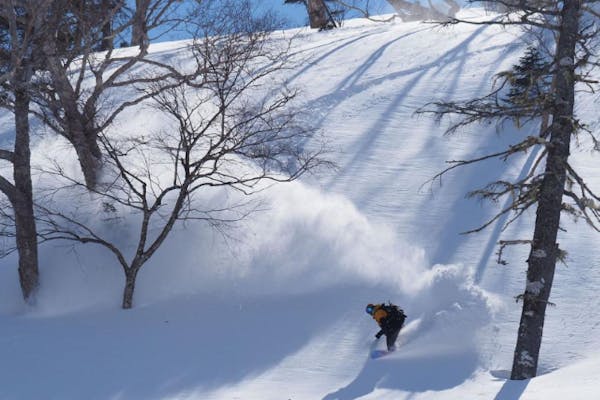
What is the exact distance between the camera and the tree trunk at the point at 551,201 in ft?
26.7

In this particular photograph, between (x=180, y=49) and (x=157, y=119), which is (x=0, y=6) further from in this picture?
(x=180, y=49)

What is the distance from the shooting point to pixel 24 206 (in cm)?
1298

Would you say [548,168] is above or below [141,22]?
A: below

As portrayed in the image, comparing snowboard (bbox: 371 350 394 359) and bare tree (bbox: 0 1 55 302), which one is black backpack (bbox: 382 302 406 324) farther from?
bare tree (bbox: 0 1 55 302)

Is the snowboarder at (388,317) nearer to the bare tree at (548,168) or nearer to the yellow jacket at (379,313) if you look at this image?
the yellow jacket at (379,313)

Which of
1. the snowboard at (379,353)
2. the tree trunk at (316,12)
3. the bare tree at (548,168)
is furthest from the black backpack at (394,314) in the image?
the tree trunk at (316,12)

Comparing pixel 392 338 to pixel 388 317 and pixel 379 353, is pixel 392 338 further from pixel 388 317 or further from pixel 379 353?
pixel 388 317

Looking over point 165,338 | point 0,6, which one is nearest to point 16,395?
point 165,338

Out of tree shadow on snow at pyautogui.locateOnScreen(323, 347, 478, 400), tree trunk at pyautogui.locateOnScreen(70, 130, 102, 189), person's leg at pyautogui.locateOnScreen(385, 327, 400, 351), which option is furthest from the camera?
tree trunk at pyautogui.locateOnScreen(70, 130, 102, 189)

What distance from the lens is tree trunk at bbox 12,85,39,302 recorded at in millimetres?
12719

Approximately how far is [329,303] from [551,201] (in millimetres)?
5366

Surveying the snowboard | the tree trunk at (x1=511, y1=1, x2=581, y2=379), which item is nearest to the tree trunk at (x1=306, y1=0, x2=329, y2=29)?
the snowboard

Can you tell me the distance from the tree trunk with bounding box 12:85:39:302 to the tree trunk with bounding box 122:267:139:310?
2.10 metres

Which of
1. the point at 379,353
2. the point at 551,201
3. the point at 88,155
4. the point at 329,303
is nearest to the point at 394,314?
the point at 379,353
